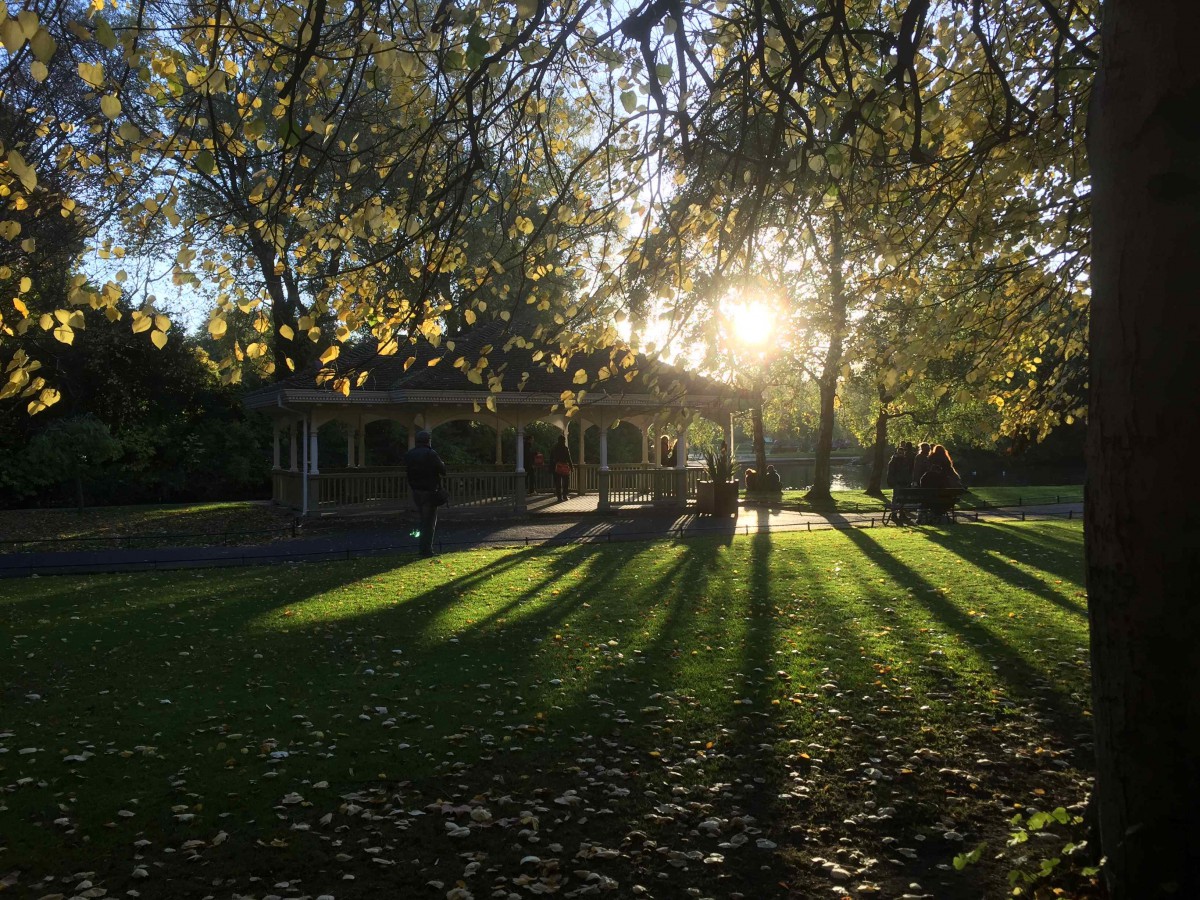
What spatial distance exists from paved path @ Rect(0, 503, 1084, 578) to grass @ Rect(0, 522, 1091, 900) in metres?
4.24

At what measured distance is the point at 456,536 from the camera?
67.4 ft

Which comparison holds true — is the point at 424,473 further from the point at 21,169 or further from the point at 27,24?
the point at 27,24

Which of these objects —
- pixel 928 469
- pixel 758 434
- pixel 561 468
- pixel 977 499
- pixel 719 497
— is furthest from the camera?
pixel 758 434

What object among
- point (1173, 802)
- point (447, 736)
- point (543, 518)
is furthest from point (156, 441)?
point (1173, 802)

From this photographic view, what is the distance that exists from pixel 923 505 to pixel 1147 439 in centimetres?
2189

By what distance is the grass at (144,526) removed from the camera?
19.3m

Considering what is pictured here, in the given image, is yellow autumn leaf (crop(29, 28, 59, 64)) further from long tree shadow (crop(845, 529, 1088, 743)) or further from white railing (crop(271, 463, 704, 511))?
white railing (crop(271, 463, 704, 511))

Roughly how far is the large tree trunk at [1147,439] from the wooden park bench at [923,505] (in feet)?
68.9


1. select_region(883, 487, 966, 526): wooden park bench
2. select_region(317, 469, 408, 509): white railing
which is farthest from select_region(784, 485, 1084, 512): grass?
select_region(317, 469, 408, 509): white railing

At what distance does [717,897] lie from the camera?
13.6 feet

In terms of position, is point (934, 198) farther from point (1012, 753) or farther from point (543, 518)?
point (543, 518)

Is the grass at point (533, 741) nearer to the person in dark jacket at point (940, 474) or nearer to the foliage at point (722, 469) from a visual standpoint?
the person in dark jacket at point (940, 474)

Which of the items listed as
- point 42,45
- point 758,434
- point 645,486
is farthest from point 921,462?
point 42,45

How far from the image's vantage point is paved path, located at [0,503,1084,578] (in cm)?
1576
